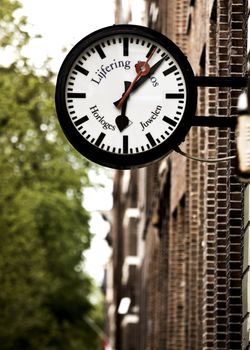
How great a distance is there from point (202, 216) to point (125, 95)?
8.13 m

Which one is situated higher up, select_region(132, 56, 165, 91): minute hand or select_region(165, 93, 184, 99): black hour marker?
select_region(132, 56, 165, 91): minute hand

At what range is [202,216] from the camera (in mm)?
18578

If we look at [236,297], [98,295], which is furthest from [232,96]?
[98,295]

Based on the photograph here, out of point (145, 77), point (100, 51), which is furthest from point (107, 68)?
point (145, 77)

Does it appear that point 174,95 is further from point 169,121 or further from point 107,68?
point 107,68

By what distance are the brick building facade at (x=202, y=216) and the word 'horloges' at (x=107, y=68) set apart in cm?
206

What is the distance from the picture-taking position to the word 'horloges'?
416 inches

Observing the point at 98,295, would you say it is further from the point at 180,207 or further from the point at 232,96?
the point at 232,96

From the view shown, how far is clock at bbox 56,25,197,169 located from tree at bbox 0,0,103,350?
1775cm

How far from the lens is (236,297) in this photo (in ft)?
46.4

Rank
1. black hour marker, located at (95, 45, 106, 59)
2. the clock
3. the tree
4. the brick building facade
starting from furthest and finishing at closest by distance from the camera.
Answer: the tree < the brick building facade < black hour marker, located at (95, 45, 106, 59) < the clock

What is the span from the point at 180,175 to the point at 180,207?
70 centimetres

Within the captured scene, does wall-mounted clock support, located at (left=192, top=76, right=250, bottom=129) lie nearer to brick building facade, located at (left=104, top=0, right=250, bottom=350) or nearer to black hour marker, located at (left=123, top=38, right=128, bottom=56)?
black hour marker, located at (left=123, top=38, right=128, bottom=56)

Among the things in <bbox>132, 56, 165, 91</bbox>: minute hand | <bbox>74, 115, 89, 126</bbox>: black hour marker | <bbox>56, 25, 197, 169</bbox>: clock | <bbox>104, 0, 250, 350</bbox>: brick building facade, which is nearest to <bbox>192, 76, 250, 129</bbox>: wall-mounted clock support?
<bbox>56, 25, 197, 169</bbox>: clock
